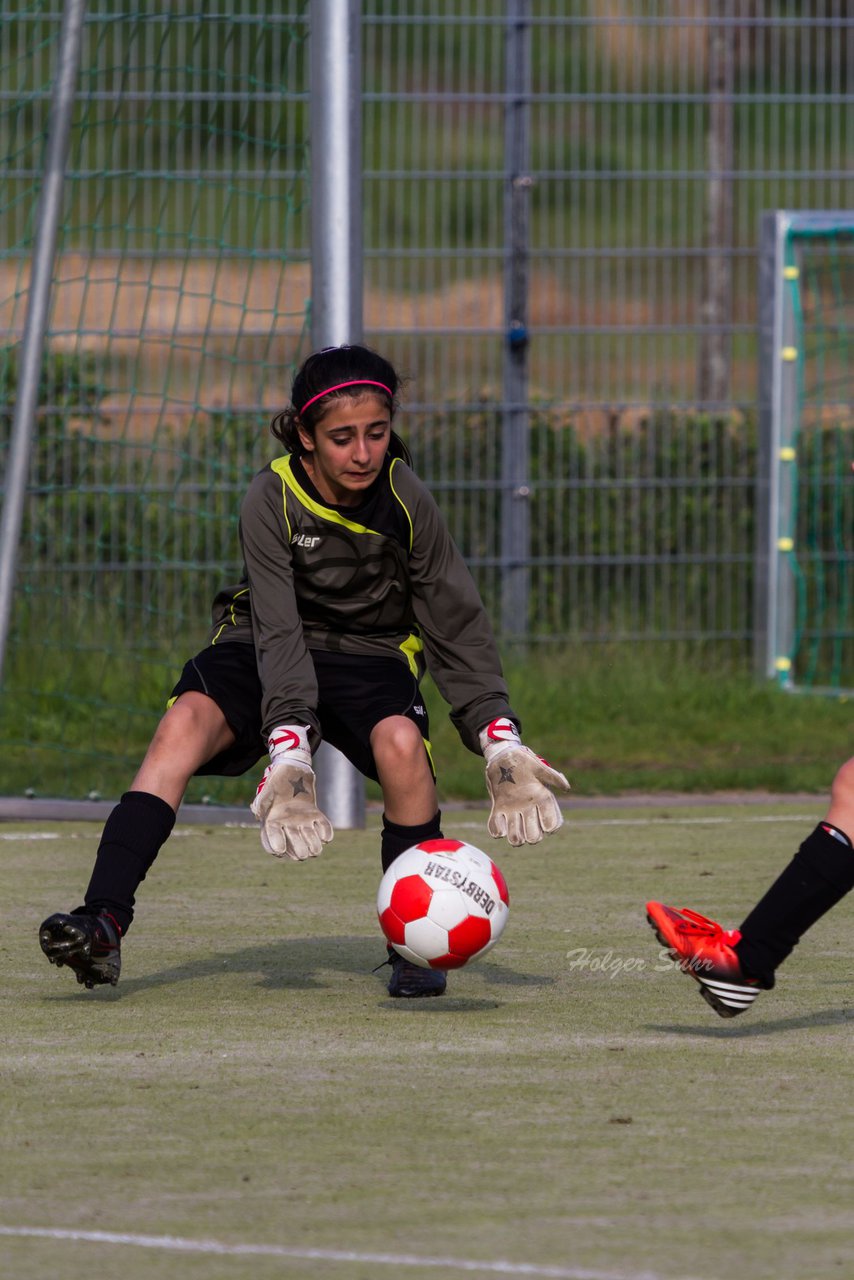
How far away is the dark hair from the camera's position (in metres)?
4.57

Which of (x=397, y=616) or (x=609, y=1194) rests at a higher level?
(x=397, y=616)

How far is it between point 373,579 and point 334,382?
0.46 metres

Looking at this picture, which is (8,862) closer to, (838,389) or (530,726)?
(530,726)

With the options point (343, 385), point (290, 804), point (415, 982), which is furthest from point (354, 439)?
point (415, 982)

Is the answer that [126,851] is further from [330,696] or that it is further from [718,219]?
[718,219]

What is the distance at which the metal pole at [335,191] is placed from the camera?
7363 millimetres

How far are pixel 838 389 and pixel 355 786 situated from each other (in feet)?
17.6

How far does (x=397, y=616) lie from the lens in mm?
4812

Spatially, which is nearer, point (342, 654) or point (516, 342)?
point (342, 654)

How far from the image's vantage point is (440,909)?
4.36 metres

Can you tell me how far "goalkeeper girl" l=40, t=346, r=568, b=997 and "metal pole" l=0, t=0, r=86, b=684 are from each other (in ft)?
10.2

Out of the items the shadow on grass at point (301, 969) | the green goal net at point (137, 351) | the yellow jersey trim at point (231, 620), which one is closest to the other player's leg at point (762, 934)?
the shadow on grass at point (301, 969)

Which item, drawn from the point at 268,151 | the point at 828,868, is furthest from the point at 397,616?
the point at 268,151

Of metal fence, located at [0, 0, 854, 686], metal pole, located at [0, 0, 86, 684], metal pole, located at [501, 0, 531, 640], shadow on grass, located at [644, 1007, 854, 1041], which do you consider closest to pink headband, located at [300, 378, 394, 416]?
shadow on grass, located at [644, 1007, 854, 1041]
